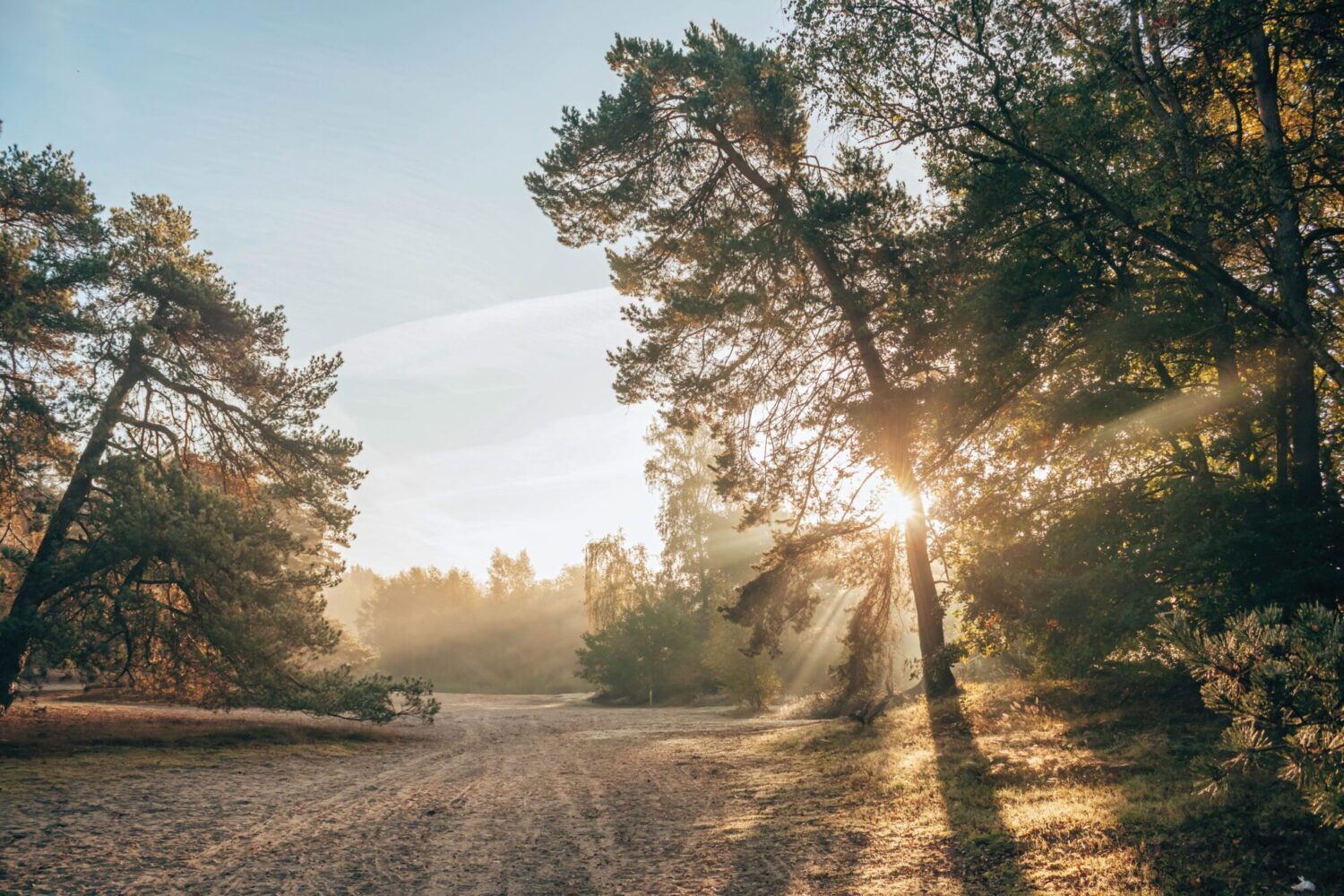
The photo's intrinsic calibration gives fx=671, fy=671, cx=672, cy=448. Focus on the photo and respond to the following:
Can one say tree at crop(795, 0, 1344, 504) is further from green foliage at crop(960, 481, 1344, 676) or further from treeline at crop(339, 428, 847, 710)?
treeline at crop(339, 428, 847, 710)

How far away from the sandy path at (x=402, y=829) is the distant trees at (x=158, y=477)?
269cm

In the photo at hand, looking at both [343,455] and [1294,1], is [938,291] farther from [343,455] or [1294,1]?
[343,455]

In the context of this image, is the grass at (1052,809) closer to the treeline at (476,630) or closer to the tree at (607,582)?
the tree at (607,582)

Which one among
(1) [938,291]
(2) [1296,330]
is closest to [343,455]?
(1) [938,291]

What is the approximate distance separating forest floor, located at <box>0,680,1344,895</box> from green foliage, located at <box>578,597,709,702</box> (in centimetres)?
2028

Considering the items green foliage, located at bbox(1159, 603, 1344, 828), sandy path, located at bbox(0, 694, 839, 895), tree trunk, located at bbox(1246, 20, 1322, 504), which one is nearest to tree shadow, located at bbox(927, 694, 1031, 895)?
sandy path, located at bbox(0, 694, 839, 895)

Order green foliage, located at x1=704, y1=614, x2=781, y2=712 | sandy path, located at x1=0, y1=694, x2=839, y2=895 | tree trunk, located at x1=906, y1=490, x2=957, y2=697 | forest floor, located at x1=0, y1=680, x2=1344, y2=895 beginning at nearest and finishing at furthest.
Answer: forest floor, located at x1=0, y1=680, x2=1344, y2=895
sandy path, located at x1=0, y1=694, x2=839, y2=895
tree trunk, located at x1=906, y1=490, x2=957, y2=697
green foliage, located at x1=704, y1=614, x2=781, y2=712

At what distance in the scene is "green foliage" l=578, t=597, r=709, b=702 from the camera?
111 ft

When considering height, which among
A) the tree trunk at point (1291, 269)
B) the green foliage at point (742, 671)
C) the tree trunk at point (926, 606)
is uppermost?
the tree trunk at point (1291, 269)

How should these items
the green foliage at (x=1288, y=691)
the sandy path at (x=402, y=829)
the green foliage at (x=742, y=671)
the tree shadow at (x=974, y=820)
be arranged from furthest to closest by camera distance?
the green foliage at (x=742, y=671)
the sandy path at (x=402, y=829)
the tree shadow at (x=974, y=820)
the green foliage at (x=1288, y=691)

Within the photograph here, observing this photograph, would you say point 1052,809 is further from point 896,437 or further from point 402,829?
point 896,437

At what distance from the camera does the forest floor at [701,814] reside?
529 cm

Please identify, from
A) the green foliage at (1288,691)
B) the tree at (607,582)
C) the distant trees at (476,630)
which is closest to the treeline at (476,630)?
the distant trees at (476,630)

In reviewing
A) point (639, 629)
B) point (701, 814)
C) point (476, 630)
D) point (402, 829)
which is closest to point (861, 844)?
point (701, 814)
